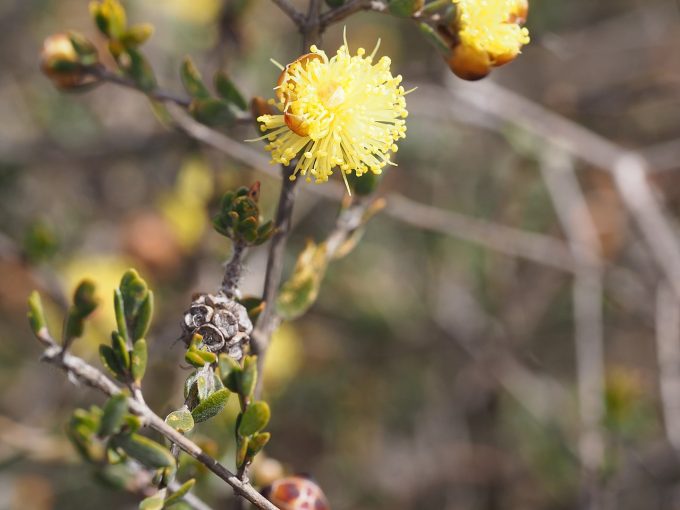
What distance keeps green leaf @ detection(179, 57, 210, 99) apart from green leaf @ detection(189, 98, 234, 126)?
0.02m

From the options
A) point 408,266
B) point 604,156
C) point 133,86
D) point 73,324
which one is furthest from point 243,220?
point 408,266

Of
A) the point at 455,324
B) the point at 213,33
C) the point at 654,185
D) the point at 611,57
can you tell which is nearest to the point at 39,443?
the point at 213,33

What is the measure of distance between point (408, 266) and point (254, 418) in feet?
8.62

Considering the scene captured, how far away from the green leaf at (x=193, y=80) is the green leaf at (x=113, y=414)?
2.20 feet

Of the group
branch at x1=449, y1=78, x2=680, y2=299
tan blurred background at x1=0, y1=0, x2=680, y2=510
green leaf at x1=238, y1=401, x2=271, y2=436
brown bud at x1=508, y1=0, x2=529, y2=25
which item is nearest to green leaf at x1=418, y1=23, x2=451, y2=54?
brown bud at x1=508, y1=0, x2=529, y2=25

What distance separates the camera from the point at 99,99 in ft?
12.4

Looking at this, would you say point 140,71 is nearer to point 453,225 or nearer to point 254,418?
point 254,418

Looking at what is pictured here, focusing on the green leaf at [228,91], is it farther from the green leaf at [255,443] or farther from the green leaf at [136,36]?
the green leaf at [255,443]

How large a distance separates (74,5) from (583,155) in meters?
2.84

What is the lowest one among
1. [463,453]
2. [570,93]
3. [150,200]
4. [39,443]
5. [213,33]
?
[463,453]

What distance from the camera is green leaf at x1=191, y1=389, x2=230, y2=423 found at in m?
1.06

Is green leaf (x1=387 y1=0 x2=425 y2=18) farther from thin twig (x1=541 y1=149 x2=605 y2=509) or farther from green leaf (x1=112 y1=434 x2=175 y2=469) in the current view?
thin twig (x1=541 y1=149 x2=605 y2=509)

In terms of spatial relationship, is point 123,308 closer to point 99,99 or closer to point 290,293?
point 290,293

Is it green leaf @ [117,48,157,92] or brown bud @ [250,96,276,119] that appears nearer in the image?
brown bud @ [250,96,276,119]
